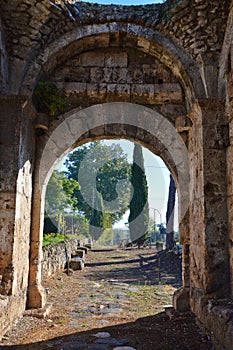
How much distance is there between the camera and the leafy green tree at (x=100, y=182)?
28594mm

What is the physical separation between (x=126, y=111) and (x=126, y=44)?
106cm

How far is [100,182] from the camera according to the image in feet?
103

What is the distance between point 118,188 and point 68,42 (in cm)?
2602

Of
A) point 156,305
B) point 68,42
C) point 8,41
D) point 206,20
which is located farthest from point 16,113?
point 156,305

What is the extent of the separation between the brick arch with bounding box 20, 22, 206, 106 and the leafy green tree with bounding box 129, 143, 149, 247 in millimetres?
17778

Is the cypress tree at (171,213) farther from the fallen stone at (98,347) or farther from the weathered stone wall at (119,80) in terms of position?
the fallen stone at (98,347)

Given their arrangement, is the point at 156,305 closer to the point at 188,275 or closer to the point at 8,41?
the point at 188,275

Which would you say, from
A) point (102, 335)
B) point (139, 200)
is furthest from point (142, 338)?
point (139, 200)

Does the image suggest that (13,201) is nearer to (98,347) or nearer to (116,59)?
(98,347)

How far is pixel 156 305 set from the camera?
243 inches

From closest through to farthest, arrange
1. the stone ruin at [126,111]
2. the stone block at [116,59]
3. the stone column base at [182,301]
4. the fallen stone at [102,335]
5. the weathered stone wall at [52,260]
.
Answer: the fallen stone at [102,335] → the stone ruin at [126,111] → the stone column base at [182,301] → the stone block at [116,59] → the weathered stone wall at [52,260]

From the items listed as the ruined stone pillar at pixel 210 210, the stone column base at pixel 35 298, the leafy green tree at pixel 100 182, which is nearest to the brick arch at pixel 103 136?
the stone column base at pixel 35 298

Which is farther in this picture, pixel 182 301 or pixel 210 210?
pixel 182 301

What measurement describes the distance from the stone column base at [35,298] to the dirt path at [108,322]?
0.81 ft
